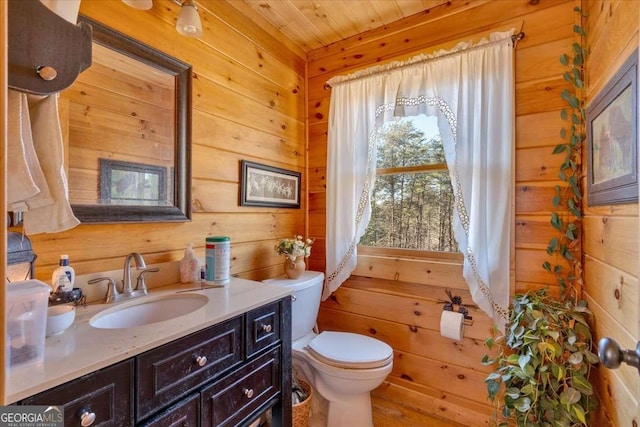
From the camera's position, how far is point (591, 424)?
1156 millimetres

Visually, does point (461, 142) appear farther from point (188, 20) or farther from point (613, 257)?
point (188, 20)

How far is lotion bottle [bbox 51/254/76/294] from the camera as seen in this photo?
3.16 feet

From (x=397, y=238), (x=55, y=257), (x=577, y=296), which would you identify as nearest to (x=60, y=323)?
(x=55, y=257)

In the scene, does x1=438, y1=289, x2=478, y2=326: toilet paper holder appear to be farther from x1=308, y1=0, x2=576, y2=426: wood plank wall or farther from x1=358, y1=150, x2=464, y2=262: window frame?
x1=358, y1=150, x2=464, y2=262: window frame

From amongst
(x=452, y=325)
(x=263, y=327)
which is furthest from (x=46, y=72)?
(x=452, y=325)

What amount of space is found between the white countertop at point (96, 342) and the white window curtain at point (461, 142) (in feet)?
3.33

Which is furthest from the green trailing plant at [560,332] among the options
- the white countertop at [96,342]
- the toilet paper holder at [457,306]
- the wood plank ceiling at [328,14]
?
the white countertop at [96,342]

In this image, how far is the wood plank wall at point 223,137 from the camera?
1159 millimetres

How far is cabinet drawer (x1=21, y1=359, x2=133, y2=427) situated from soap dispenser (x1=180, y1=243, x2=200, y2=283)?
0.63 metres

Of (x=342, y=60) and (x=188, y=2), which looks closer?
(x=188, y=2)

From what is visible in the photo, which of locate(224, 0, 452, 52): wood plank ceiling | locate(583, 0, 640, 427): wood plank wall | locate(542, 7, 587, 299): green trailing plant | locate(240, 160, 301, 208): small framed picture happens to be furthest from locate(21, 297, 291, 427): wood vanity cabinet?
locate(224, 0, 452, 52): wood plank ceiling

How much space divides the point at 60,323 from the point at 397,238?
1.67 m

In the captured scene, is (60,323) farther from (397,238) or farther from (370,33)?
(370,33)

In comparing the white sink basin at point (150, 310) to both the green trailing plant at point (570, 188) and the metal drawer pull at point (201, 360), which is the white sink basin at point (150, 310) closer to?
the metal drawer pull at point (201, 360)
